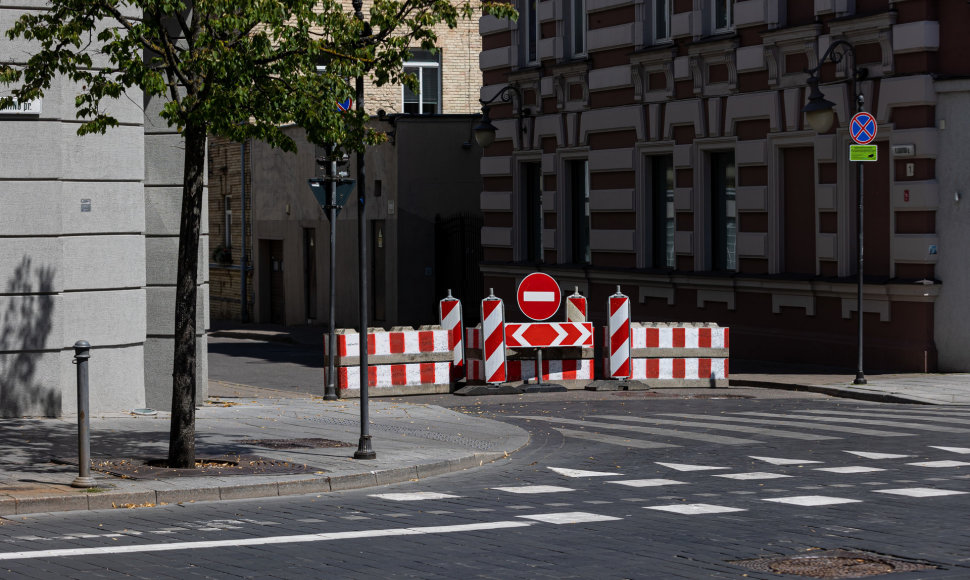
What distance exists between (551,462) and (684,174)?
47.5ft

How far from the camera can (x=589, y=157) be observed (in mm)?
30906

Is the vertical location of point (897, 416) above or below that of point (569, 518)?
above

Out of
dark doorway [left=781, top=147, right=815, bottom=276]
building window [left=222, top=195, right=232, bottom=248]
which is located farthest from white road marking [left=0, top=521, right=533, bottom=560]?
building window [left=222, top=195, right=232, bottom=248]

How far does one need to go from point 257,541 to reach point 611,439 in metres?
6.80

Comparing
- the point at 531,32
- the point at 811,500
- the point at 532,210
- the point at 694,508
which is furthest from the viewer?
the point at 532,210

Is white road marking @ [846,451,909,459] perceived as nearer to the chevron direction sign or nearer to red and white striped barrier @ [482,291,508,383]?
the chevron direction sign

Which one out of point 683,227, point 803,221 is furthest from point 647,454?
point 683,227

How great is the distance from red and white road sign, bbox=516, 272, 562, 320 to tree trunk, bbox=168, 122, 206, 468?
9.14 m

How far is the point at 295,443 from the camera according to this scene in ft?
49.1

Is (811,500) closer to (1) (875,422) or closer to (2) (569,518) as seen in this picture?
(2) (569,518)

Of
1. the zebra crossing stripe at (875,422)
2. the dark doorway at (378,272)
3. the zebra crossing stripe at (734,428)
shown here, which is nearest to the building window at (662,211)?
the dark doorway at (378,272)

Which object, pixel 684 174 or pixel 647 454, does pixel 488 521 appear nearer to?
pixel 647 454

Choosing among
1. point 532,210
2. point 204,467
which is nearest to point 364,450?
point 204,467

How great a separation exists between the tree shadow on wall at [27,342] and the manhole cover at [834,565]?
999 centimetres
